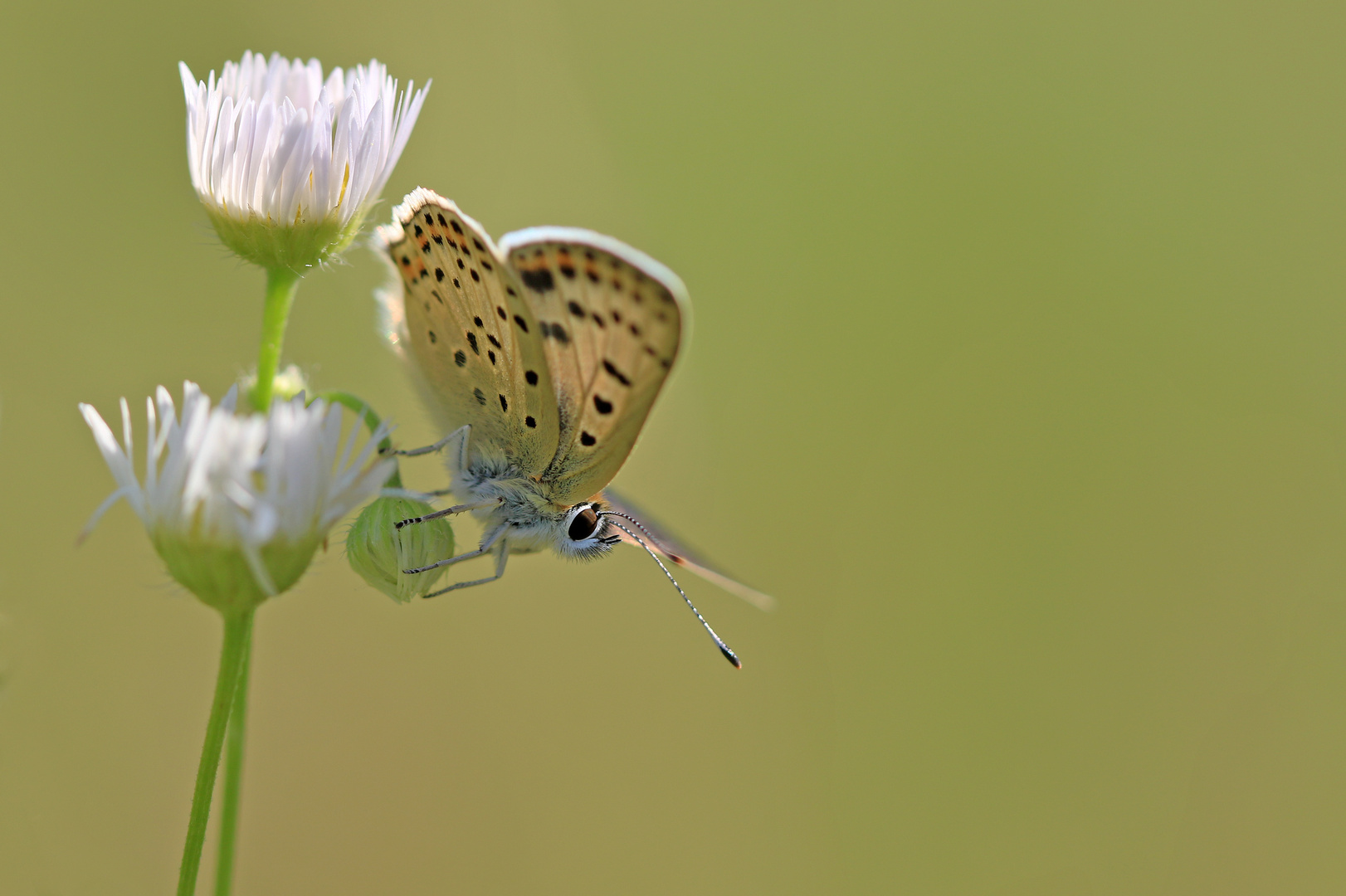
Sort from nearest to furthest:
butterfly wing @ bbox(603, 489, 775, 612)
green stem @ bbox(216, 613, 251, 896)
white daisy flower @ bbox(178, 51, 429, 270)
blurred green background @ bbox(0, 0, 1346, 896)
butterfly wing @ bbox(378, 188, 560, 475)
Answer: green stem @ bbox(216, 613, 251, 896), white daisy flower @ bbox(178, 51, 429, 270), butterfly wing @ bbox(378, 188, 560, 475), butterfly wing @ bbox(603, 489, 775, 612), blurred green background @ bbox(0, 0, 1346, 896)

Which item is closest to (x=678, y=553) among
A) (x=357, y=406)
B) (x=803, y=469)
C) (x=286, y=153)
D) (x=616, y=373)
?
(x=616, y=373)

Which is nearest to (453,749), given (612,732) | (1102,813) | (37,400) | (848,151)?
(612,732)

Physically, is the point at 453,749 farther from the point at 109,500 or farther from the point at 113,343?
the point at 109,500

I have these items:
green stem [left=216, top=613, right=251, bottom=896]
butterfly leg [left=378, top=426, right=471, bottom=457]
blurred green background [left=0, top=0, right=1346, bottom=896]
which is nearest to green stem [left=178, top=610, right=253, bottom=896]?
green stem [left=216, top=613, right=251, bottom=896]

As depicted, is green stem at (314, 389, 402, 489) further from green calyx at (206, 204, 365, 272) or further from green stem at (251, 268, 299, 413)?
green calyx at (206, 204, 365, 272)

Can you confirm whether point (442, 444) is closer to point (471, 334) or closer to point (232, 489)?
point (471, 334)

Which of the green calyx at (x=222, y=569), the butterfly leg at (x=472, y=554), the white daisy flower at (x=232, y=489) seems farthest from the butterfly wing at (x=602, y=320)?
the green calyx at (x=222, y=569)
